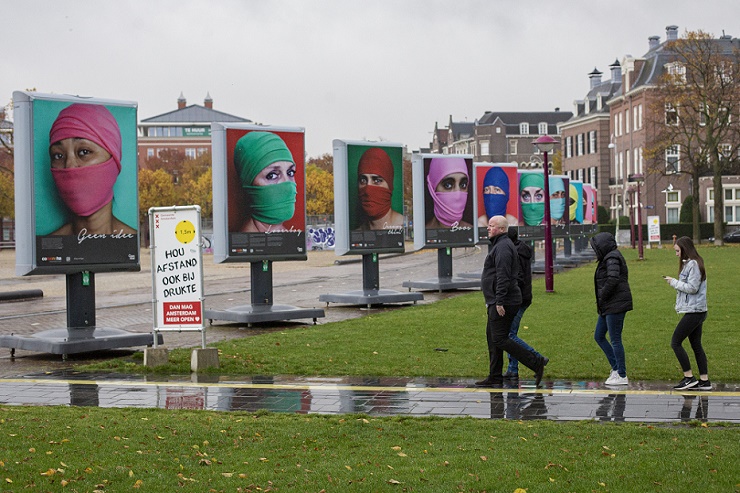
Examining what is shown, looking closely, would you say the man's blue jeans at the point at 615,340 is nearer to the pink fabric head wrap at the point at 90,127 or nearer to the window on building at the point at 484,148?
the pink fabric head wrap at the point at 90,127

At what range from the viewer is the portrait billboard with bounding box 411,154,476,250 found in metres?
29.0

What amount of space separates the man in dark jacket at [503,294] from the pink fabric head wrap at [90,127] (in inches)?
278

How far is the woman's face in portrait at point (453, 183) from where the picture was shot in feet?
97.3

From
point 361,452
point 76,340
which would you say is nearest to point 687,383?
point 361,452

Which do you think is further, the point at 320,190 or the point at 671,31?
the point at 320,190

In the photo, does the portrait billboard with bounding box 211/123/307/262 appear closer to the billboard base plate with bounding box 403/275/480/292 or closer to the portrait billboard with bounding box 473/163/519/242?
A: the billboard base plate with bounding box 403/275/480/292

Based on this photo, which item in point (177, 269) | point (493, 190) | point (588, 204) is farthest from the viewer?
point (588, 204)

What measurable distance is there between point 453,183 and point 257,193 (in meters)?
10.5

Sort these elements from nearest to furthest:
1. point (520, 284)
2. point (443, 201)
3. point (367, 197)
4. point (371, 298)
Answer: point (520, 284)
point (371, 298)
point (367, 197)
point (443, 201)

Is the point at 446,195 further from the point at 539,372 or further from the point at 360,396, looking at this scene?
the point at 360,396

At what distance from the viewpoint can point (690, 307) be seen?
11.8m

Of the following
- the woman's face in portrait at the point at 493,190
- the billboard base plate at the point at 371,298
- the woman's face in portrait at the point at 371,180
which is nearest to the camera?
the billboard base plate at the point at 371,298

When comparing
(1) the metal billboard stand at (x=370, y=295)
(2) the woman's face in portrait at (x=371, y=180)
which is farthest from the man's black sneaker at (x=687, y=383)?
(2) the woman's face in portrait at (x=371, y=180)

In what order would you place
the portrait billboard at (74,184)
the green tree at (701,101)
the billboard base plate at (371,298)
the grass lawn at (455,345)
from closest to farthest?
the grass lawn at (455,345) → the portrait billboard at (74,184) → the billboard base plate at (371,298) → the green tree at (701,101)
